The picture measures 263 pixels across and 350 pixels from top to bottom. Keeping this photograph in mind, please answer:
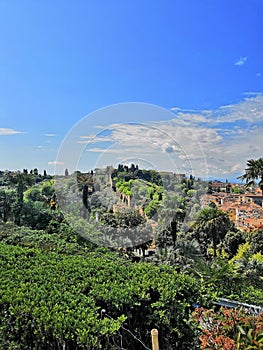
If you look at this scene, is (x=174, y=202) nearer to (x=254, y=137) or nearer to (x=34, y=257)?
(x=34, y=257)

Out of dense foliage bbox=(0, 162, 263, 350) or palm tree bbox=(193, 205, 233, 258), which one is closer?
dense foliage bbox=(0, 162, 263, 350)

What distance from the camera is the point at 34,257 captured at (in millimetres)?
4926

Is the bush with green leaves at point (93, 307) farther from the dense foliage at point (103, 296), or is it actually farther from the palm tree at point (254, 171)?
the palm tree at point (254, 171)

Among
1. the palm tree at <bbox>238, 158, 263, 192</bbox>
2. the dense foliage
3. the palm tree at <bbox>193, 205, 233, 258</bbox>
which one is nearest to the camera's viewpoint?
the dense foliage

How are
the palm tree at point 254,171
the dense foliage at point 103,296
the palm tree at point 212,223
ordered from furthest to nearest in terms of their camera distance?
1. the palm tree at point 212,223
2. the palm tree at point 254,171
3. the dense foliage at point 103,296

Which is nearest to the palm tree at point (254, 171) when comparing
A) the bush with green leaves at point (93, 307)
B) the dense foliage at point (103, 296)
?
the dense foliage at point (103, 296)

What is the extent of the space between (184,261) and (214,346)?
8581mm

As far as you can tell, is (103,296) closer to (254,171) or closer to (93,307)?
(93,307)

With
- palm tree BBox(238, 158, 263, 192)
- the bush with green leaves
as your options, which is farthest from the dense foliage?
palm tree BBox(238, 158, 263, 192)

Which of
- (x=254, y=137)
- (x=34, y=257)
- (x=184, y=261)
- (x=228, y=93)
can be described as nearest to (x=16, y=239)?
(x=34, y=257)

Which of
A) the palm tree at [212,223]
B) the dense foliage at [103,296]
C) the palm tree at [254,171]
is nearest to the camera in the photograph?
the dense foliage at [103,296]

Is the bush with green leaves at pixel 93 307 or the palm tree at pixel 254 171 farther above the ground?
the palm tree at pixel 254 171

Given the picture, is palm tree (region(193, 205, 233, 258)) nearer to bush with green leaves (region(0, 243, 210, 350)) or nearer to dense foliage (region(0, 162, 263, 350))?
dense foliage (region(0, 162, 263, 350))

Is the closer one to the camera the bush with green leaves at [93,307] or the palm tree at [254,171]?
the bush with green leaves at [93,307]
